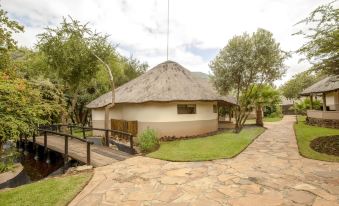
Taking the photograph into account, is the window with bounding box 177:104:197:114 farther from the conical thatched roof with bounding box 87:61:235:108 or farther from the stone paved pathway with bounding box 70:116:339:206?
the stone paved pathway with bounding box 70:116:339:206

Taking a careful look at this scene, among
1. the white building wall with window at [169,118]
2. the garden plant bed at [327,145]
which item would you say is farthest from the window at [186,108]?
the garden plant bed at [327,145]

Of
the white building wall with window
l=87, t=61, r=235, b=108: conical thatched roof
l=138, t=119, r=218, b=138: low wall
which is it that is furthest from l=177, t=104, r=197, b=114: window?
l=87, t=61, r=235, b=108: conical thatched roof

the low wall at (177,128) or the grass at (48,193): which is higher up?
the low wall at (177,128)

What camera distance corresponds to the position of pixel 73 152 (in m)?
12.0

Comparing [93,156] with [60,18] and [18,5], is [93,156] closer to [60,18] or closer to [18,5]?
[18,5]

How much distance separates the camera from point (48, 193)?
21.4 ft

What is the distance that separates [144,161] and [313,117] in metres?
17.5

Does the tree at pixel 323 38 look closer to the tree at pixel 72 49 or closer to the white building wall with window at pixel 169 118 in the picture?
the white building wall with window at pixel 169 118

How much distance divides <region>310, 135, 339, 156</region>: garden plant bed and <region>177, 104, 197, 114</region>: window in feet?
25.2

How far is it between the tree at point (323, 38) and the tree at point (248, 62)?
209 inches

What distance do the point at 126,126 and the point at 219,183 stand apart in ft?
36.9

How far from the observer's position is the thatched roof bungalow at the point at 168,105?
15.9m

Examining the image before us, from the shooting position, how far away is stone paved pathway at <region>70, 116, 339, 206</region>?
570 centimetres

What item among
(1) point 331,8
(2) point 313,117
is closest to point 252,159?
(1) point 331,8
